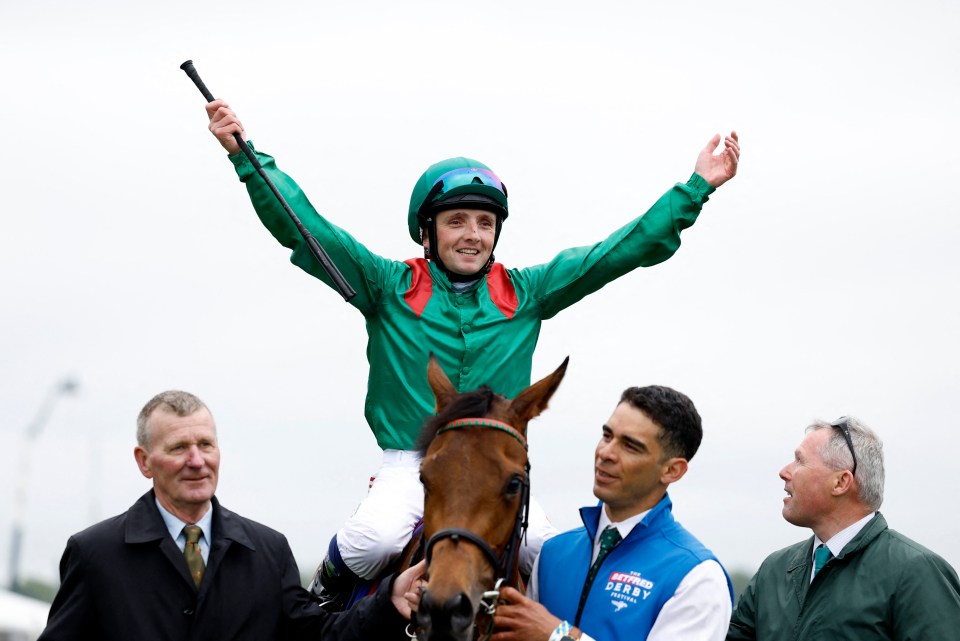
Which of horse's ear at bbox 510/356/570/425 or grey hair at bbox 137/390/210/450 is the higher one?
grey hair at bbox 137/390/210/450

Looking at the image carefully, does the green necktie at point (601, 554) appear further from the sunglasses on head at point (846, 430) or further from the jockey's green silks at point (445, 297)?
the sunglasses on head at point (846, 430)

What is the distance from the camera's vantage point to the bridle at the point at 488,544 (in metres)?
4.53

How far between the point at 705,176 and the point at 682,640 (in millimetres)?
2724

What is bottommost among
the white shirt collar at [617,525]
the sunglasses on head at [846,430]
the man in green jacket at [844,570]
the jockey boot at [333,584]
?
the man in green jacket at [844,570]

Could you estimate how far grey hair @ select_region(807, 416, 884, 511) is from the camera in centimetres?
640

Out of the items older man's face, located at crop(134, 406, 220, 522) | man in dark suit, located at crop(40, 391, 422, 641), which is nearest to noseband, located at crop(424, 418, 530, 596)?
man in dark suit, located at crop(40, 391, 422, 641)

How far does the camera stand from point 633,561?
4961 millimetres

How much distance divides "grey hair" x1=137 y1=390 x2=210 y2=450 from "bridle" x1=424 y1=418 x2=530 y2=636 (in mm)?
1042

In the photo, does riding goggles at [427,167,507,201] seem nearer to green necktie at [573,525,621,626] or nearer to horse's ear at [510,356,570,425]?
horse's ear at [510,356,570,425]

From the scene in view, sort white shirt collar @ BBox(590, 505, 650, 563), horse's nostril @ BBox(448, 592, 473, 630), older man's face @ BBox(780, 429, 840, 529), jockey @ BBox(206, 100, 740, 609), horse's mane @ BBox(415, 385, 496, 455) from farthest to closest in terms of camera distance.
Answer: older man's face @ BBox(780, 429, 840, 529) → jockey @ BBox(206, 100, 740, 609) → white shirt collar @ BBox(590, 505, 650, 563) → horse's mane @ BBox(415, 385, 496, 455) → horse's nostril @ BBox(448, 592, 473, 630)

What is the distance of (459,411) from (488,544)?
61cm

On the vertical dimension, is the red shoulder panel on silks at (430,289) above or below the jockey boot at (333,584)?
above

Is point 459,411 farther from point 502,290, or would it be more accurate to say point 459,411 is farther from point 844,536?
point 844,536

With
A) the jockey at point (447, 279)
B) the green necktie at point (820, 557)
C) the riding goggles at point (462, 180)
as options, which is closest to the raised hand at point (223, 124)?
the jockey at point (447, 279)
